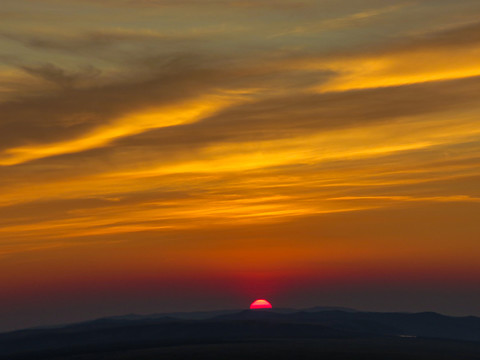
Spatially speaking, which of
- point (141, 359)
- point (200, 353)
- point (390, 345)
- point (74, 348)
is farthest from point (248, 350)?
point (74, 348)

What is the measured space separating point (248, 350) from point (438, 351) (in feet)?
136

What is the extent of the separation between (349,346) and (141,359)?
4602 cm

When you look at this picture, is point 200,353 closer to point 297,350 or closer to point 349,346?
point 297,350

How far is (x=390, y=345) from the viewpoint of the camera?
169m

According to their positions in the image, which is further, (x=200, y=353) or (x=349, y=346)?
(x=349, y=346)

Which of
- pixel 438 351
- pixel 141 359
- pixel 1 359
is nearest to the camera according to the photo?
pixel 141 359

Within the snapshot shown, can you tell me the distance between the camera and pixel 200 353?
493ft

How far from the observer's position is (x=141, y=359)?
146 metres

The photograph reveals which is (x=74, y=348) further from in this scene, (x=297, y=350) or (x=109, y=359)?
(x=297, y=350)

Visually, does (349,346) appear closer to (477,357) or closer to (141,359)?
(477,357)

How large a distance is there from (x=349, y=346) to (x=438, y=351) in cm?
1863

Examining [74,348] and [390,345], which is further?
[74,348]

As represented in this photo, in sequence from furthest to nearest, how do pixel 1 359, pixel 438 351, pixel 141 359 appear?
pixel 1 359, pixel 438 351, pixel 141 359

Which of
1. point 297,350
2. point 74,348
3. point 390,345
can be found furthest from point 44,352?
point 390,345
